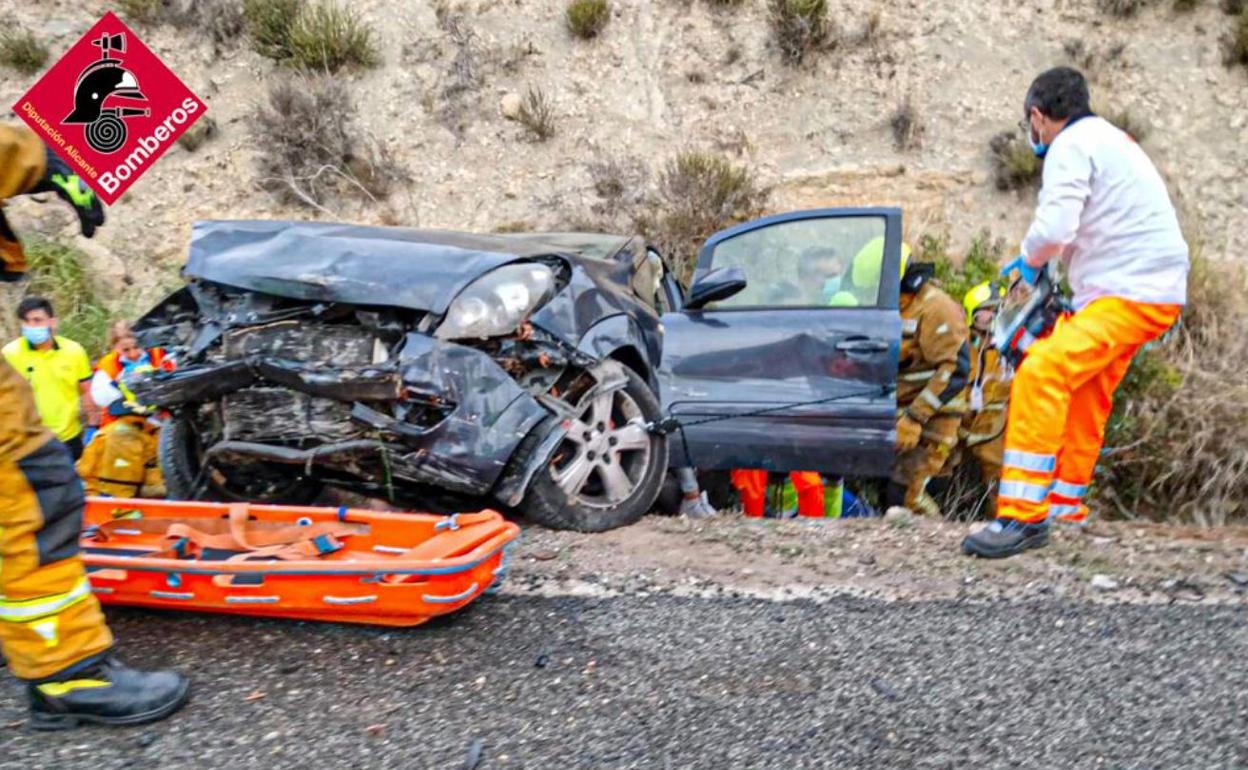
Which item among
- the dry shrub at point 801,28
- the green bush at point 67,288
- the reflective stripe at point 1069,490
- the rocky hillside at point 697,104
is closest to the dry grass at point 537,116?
the rocky hillside at point 697,104

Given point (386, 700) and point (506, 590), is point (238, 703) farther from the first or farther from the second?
point (506, 590)

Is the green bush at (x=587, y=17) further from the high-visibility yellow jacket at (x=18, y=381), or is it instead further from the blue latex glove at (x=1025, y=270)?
the high-visibility yellow jacket at (x=18, y=381)

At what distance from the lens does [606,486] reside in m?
4.34

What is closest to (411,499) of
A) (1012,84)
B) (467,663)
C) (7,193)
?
(467,663)

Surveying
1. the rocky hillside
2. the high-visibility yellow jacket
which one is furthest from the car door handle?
the rocky hillside

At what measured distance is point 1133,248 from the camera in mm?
3916

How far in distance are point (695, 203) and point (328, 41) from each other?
537 cm

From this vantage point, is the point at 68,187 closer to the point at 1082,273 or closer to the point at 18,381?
the point at 18,381

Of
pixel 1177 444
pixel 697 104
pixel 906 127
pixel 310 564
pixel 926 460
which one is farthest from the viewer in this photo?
pixel 697 104

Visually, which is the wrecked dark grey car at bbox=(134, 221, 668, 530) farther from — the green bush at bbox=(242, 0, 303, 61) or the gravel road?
the green bush at bbox=(242, 0, 303, 61)

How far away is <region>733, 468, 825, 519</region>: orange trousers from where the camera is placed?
19.2ft

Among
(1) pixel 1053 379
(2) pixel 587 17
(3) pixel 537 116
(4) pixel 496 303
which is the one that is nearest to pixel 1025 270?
(1) pixel 1053 379

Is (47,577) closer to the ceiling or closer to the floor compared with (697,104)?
closer to the floor

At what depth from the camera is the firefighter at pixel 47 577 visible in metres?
2.58
